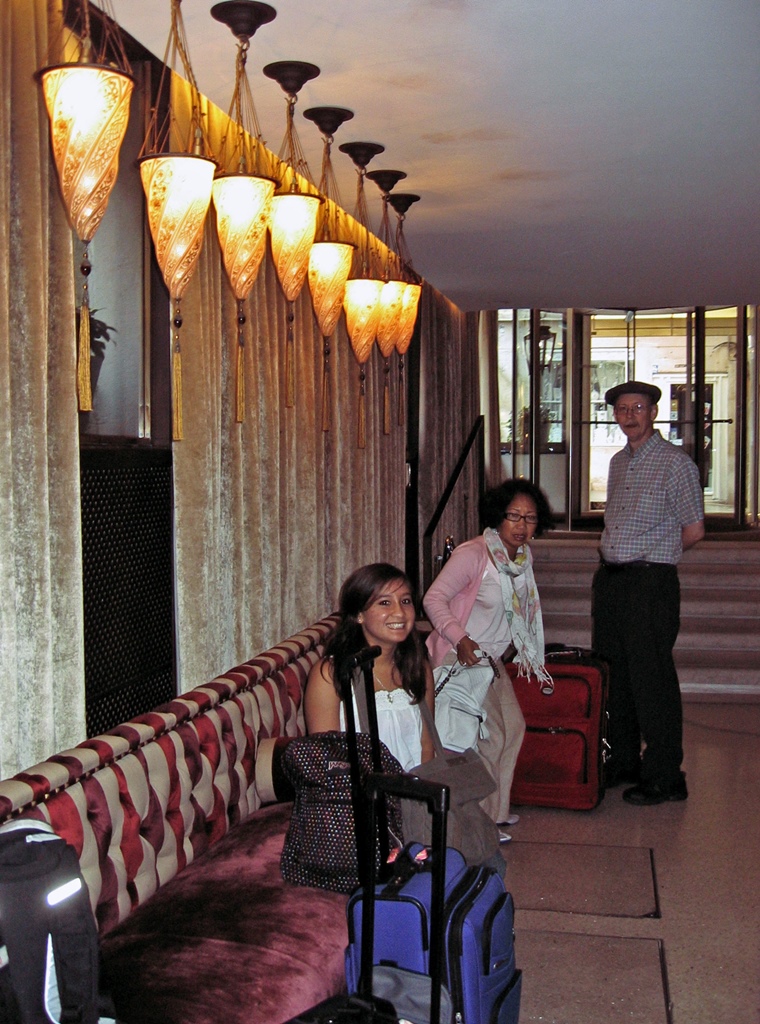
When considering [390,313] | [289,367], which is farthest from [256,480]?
[390,313]

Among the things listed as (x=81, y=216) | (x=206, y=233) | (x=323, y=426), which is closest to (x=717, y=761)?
(x=323, y=426)

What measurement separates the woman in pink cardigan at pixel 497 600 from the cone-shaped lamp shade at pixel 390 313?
1.04 metres

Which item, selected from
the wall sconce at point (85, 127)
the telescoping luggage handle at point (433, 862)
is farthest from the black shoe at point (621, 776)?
the wall sconce at point (85, 127)

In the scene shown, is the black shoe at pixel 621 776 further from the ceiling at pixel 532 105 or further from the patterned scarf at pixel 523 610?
the ceiling at pixel 532 105

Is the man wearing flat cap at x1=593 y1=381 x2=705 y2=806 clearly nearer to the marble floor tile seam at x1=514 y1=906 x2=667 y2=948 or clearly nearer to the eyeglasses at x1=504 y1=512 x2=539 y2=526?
the eyeglasses at x1=504 y1=512 x2=539 y2=526

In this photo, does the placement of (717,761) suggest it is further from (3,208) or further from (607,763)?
(3,208)

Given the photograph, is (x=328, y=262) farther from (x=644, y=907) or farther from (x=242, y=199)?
(x=644, y=907)

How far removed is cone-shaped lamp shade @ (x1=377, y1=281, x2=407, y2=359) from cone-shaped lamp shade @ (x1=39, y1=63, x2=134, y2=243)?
239 centimetres

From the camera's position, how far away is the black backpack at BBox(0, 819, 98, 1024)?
5.39 ft

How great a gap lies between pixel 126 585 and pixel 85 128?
57.6 inches

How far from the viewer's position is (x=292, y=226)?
3.48 m

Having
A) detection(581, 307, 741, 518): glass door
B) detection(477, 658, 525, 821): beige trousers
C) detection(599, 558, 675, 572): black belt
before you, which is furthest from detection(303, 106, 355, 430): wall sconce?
detection(581, 307, 741, 518): glass door

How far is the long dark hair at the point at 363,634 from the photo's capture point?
3148 millimetres

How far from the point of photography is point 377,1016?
6.37 ft
